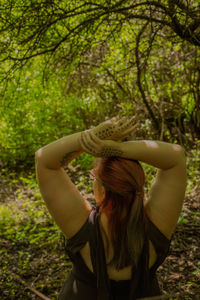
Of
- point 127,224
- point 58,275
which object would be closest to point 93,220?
point 127,224

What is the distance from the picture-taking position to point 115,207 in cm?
146

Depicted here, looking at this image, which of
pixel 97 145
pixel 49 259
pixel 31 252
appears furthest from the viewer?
pixel 31 252

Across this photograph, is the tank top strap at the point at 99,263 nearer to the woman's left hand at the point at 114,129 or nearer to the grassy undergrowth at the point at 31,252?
the woman's left hand at the point at 114,129

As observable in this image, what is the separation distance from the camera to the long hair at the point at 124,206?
1384 mm

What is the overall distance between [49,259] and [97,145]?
3.19 metres

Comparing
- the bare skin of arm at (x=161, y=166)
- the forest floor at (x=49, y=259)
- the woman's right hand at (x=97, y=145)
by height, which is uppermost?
the woman's right hand at (x=97, y=145)

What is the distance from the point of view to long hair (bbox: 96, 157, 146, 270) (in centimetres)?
138

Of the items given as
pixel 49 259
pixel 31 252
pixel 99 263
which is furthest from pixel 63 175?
pixel 31 252

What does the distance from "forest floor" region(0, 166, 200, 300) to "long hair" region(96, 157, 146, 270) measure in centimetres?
171

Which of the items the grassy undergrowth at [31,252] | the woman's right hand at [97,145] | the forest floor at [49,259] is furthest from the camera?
the grassy undergrowth at [31,252]

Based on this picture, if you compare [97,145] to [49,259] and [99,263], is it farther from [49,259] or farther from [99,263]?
[49,259]

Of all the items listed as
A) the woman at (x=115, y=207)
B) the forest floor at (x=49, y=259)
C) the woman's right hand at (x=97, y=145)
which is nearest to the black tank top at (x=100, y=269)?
the woman at (x=115, y=207)

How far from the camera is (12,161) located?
869 cm

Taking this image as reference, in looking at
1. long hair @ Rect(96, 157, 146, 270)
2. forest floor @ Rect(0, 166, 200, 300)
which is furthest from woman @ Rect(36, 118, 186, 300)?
forest floor @ Rect(0, 166, 200, 300)
